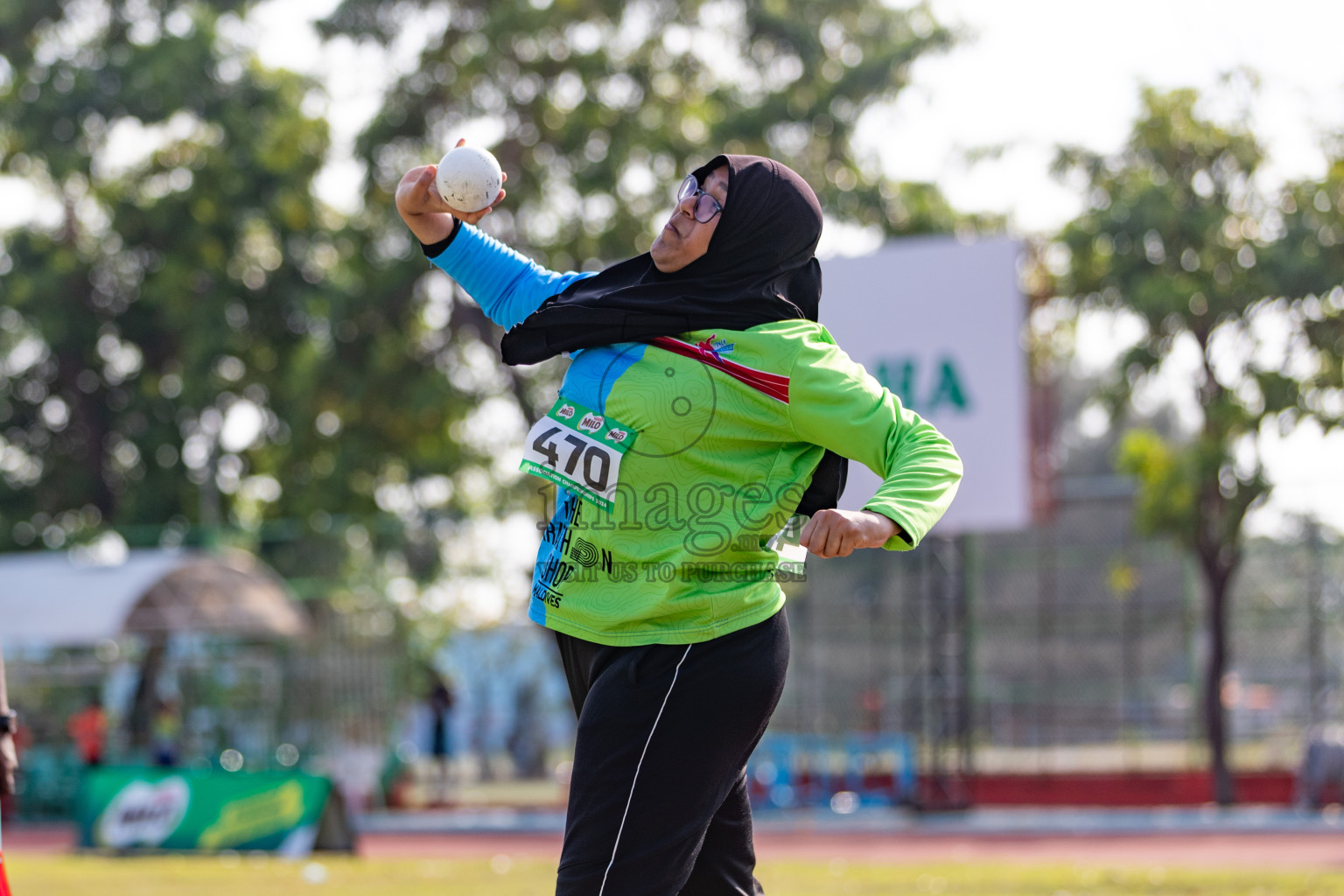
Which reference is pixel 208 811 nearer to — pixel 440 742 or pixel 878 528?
pixel 440 742

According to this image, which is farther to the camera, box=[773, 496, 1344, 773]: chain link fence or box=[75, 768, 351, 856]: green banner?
box=[773, 496, 1344, 773]: chain link fence

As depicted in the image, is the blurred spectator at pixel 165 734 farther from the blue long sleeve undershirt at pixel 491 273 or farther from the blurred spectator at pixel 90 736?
the blue long sleeve undershirt at pixel 491 273

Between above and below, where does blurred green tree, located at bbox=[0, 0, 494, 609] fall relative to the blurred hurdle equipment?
above

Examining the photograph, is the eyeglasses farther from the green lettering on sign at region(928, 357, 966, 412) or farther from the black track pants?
the green lettering on sign at region(928, 357, 966, 412)

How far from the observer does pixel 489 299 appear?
333 cm

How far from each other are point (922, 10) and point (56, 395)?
16.8 meters

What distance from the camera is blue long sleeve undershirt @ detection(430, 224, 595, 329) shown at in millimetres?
3293

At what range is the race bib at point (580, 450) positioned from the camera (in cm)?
287

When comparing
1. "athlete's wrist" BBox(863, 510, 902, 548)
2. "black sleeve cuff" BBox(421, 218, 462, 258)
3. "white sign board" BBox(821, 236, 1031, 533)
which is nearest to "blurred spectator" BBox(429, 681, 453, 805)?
"white sign board" BBox(821, 236, 1031, 533)

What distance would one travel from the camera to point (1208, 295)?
16.5 metres

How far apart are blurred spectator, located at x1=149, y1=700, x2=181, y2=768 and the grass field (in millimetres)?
6521

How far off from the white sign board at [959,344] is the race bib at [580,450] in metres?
12.3

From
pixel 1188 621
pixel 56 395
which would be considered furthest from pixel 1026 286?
pixel 56 395

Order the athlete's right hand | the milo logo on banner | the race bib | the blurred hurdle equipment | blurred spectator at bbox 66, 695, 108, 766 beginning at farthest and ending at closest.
→ blurred spectator at bbox 66, 695, 108, 766 < the blurred hurdle equipment < the milo logo on banner < the athlete's right hand < the race bib
